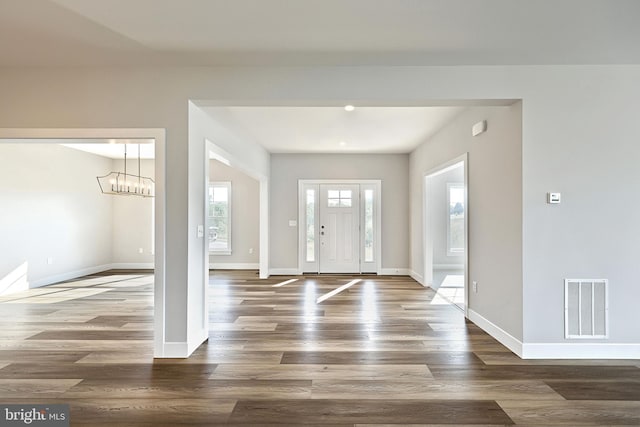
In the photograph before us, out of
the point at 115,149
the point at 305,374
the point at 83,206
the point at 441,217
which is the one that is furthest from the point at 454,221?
the point at 83,206

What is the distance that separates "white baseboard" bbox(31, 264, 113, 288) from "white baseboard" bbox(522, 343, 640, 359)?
767cm

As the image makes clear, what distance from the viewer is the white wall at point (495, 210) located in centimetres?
319

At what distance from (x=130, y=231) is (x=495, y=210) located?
8145 mm

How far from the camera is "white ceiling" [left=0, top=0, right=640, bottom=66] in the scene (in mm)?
2191

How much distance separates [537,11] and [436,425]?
106 inches

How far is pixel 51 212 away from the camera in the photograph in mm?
6590

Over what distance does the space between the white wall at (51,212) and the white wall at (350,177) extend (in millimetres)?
4074

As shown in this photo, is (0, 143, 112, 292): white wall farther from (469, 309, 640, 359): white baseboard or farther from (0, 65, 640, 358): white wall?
(469, 309, 640, 359): white baseboard

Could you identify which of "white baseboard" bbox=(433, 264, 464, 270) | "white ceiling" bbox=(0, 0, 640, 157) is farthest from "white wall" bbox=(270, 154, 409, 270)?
"white ceiling" bbox=(0, 0, 640, 157)

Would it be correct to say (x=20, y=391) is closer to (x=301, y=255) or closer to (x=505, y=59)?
(x=505, y=59)

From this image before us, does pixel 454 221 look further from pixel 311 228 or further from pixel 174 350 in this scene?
pixel 174 350

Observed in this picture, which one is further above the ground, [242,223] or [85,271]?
[242,223]

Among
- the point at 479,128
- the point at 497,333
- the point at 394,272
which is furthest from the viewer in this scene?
the point at 394,272

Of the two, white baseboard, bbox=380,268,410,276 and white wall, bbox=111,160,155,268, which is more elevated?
white wall, bbox=111,160,155,268
